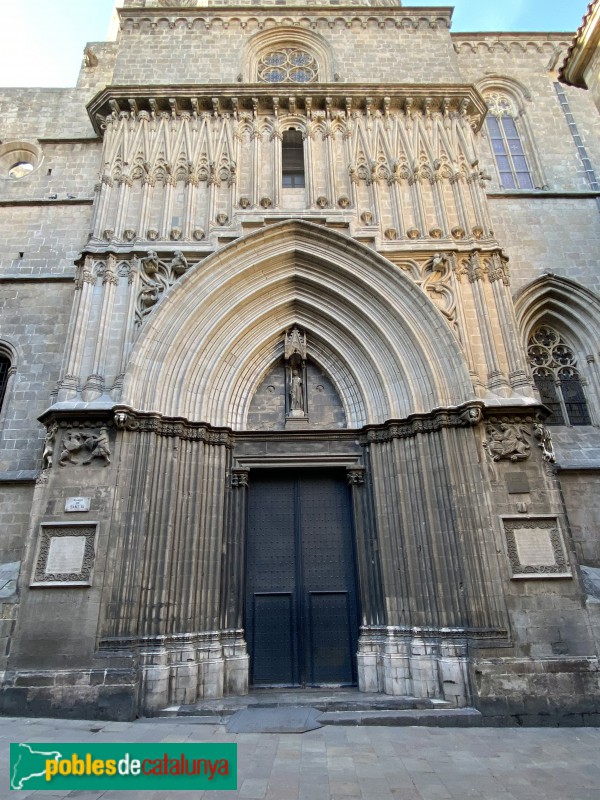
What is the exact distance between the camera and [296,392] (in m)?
11.2

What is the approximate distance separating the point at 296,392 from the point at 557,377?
651cm

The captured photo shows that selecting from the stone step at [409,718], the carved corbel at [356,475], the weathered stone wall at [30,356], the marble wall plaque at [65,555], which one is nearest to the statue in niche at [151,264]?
the weathered stone wall at [30,356]

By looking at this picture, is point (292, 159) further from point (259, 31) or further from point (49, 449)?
point (49, 449)

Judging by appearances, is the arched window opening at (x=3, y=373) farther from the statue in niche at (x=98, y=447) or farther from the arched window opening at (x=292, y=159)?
the arched window opening at (x=292, y=159)

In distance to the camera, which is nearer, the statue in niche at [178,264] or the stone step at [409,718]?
the stone step at [409,718]

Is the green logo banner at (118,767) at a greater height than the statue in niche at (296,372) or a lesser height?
lesser

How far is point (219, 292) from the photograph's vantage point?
35.7ft

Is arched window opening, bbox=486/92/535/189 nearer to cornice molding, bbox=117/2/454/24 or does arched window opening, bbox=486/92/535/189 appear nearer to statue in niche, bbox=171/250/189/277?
cornice molding, bbox=117/2/454/24

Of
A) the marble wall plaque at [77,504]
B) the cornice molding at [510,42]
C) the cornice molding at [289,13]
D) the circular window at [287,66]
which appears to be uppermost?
A: the cornice molding at [510,42]

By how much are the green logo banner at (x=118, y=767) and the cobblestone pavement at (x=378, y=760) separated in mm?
140

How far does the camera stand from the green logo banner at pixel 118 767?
5035 millimetres

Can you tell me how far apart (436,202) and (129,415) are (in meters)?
8.44

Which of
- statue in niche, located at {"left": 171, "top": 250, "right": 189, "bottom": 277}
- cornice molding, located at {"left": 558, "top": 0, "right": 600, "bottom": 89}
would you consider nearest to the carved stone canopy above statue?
statue in niche, located at {"left": 171, "top": 250, "right": 189, "bottom": 277}

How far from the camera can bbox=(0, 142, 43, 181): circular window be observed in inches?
591
